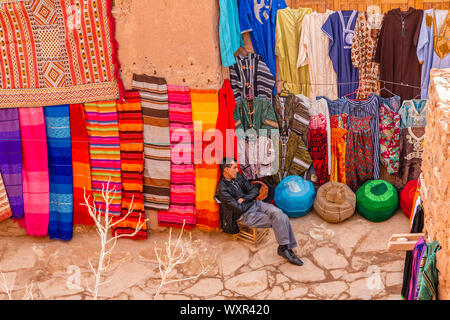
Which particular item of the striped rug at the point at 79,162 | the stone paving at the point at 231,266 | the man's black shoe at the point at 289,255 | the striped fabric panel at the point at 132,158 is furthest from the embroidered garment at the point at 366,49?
the striped rug at the point at 79,162

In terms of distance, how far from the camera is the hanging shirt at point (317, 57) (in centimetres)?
639

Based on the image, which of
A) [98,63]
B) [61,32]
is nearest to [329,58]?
[98,63]

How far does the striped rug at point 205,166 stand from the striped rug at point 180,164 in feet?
0.20

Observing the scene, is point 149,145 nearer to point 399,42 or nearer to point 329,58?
point 329,58

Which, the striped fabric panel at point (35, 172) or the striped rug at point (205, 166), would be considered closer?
the striped rug at point (205, 166)

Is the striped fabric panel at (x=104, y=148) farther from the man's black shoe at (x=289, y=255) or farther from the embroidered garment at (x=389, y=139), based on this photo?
Answer: the embroidered garment at (x=389, y=139)

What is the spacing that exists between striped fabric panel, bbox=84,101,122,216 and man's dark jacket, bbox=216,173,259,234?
4.10 feet

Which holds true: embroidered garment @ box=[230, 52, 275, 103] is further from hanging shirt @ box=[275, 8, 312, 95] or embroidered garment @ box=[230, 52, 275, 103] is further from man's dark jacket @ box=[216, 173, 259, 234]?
man's dark jacket @ box=[216, 173, 259, 234]

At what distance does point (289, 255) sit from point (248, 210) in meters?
0.66

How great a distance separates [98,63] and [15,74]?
944mm

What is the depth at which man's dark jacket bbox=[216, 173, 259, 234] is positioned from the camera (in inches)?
235

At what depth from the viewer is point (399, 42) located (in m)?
6.27

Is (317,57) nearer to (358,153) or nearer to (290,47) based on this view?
(290,47)

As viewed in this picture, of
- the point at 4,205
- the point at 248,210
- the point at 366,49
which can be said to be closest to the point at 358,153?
the point at 366,49
